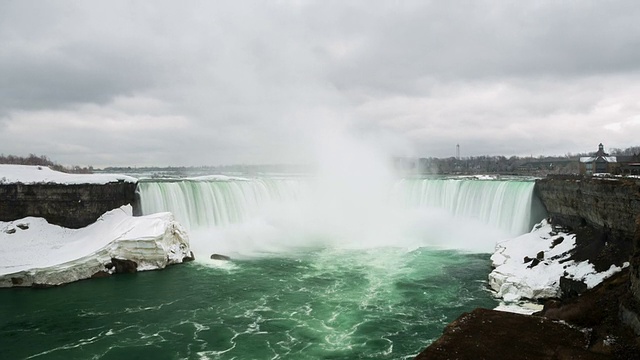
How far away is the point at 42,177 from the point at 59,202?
2.56 m

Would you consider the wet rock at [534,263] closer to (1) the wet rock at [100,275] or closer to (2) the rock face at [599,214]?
(2) the rock face at [599,214]

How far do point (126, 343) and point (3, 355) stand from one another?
153 inches

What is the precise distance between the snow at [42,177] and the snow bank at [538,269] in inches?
1035

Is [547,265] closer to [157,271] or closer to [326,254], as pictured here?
[326,254]

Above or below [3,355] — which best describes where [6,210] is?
above

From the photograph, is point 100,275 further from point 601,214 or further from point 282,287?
point 601,214

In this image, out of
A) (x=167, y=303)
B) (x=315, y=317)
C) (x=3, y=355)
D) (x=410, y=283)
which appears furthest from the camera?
(x=410, y=283)

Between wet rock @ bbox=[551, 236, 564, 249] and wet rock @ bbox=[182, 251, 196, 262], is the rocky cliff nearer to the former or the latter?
wet rock @ bbox=[551, 236, 564, 249]

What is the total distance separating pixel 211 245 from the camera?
2917 cm

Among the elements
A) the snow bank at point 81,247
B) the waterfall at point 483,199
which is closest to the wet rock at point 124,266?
the snow bank at point 81,247

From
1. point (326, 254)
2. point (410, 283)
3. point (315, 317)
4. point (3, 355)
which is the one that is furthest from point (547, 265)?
point (3, 355)

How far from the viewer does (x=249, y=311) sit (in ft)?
54.7

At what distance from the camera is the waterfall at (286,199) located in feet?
100

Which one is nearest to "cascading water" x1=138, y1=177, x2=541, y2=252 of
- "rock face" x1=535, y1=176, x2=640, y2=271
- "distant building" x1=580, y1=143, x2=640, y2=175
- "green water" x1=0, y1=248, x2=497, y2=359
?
"rock face" x1=535, y1=176, x2=640, y2=271
